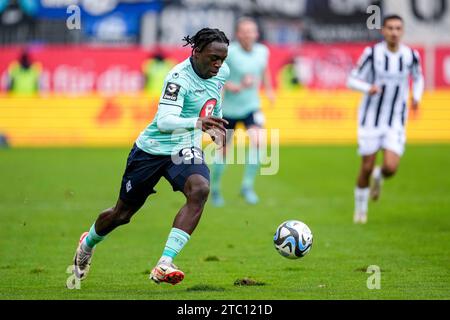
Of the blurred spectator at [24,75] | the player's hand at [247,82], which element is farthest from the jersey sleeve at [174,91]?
the blurred spectator at [24,75]

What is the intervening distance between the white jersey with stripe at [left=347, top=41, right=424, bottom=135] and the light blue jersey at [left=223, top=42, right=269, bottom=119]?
9.93ft

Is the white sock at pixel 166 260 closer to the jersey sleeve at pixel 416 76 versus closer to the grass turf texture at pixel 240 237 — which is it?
the grass turf texture at pixel 240 237

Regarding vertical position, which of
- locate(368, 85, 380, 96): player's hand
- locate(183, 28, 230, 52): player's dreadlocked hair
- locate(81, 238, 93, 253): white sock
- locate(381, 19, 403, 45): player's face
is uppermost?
locate(381, 19, 403, 45): player's face

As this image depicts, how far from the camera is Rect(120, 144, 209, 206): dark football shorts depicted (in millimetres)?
8547

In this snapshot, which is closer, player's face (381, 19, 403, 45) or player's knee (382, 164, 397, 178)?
player's face (381, 19, 403, 45)

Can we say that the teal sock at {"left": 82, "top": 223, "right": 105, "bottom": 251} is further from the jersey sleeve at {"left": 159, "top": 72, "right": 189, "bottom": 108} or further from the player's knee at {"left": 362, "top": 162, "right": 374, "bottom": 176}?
the player's knee at {"left": 362, "top": 162, "right": 374, "bottom": 176}

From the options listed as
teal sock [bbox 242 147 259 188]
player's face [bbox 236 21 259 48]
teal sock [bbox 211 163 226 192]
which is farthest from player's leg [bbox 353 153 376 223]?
player's face [bbox 236 21 259 48]

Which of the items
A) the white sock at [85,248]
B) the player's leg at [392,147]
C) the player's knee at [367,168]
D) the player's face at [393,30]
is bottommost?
the white sock at [85,248]

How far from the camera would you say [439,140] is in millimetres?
27234

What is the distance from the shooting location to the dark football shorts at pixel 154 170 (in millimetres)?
8547

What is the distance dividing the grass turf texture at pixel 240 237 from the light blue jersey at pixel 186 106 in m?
1.23
